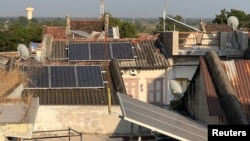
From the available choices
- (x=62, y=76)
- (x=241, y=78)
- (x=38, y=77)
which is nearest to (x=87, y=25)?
(x=62, y=76)

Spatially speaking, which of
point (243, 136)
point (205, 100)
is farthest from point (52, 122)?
point (243, 136)

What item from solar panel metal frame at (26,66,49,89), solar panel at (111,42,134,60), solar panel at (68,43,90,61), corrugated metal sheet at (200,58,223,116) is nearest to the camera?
corrugated metal sheet at (200,58,223,116)

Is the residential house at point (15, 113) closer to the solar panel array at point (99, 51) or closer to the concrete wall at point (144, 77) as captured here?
the solar panel array at point (99, 51)

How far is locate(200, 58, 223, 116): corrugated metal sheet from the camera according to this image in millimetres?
12836

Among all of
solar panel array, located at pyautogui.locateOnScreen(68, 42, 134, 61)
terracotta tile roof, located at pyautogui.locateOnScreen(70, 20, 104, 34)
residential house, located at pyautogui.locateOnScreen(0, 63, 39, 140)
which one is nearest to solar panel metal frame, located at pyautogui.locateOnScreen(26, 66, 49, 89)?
residential house, located at pyautogui.locateOnScreen(0, 63, 39, 140)

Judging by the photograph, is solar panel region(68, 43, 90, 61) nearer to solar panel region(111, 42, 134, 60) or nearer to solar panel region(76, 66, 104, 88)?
solar panel region(111, 42, 134, 60)

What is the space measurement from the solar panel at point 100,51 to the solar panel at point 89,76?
4.24 metres

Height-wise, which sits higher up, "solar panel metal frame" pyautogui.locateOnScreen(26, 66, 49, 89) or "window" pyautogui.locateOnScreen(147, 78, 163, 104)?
"solar panel metal frame" pyautogui.locateOnScreen(26, 66, 49, 89)

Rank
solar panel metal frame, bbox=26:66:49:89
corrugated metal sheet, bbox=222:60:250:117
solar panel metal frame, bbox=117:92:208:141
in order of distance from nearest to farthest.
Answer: solar panel metal frame, bbox=117:92:208:141
corrugated metal sheet, bbox=222:60:250:117
solar panel metal frame, bbox=26:66:49:89

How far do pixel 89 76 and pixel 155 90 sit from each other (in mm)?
5831

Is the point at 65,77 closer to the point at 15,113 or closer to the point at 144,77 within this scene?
the point at 144,77

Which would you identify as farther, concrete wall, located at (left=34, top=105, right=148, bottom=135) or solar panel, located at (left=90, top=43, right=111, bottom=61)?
solar panel, located at (left=90, top=43, right=111, bottom=61)

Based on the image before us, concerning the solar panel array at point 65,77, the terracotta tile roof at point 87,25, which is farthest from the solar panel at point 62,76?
the terracotta tile roof at point 87,25

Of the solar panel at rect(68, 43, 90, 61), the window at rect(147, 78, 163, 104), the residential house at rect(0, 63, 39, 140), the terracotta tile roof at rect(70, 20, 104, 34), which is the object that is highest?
the terracotta tile roof at rect(70, 20, 104, 34)
